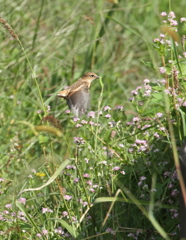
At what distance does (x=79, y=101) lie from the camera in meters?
3.89

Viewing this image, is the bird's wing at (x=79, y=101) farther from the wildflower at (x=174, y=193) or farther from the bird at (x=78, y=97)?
the wildflower at (x=174, y=193)

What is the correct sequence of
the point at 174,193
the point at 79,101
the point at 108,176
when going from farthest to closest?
1. the point at 79,101
2. the point at 108,176
3. the point at 174,193

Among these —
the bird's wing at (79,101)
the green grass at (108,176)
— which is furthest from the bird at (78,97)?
the green grass at (108,176)

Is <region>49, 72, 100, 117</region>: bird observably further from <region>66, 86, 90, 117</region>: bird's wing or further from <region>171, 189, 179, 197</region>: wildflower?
<region>171, 189, 179, 197</region>: wildflower

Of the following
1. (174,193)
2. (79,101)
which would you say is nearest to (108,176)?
(174,193)

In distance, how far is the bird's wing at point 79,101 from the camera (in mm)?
3822

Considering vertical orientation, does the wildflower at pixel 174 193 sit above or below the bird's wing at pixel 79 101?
below

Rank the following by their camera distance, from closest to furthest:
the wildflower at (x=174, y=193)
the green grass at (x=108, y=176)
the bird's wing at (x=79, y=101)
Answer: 1. the green grass at (x=108, y=176)
2. the wildflower at (x=174, y=193)
3. the bird's wing at (x=79, y=101)

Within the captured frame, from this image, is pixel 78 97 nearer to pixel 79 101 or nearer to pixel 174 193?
pixel 79 101

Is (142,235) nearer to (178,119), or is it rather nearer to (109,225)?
(109,225)

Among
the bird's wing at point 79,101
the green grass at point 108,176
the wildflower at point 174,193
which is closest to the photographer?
the green grass at point 108,176

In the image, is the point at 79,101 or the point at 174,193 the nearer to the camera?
the point at 174,193

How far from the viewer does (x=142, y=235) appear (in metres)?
3.06

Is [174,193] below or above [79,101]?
below
